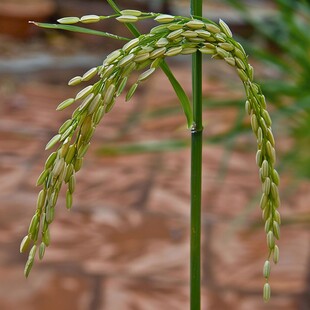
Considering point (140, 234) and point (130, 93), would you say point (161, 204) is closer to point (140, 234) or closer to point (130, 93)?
point (140, 234)

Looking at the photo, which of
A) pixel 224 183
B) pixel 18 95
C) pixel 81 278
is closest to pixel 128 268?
pixel 81 278

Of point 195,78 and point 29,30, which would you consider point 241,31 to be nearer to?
point 29,30

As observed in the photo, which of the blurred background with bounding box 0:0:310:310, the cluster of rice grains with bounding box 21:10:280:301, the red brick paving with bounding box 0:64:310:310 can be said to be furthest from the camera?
the red brick paving with bounding box 0:64:310:310

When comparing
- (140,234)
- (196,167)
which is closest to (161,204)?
(140,234)

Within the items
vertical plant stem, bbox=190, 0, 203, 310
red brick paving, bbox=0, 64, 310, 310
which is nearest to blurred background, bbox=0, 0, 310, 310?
red brick paving, bbox=0, 64, 310, 310

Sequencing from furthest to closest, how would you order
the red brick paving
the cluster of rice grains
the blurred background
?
the red brick paving
the blurred background
the cluster of rice grains

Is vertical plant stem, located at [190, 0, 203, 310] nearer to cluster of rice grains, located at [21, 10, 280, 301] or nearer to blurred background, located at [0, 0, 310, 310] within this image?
cluster of rice grains, located at [21, 10, 280, 301]

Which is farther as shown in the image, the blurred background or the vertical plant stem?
the blurred background
